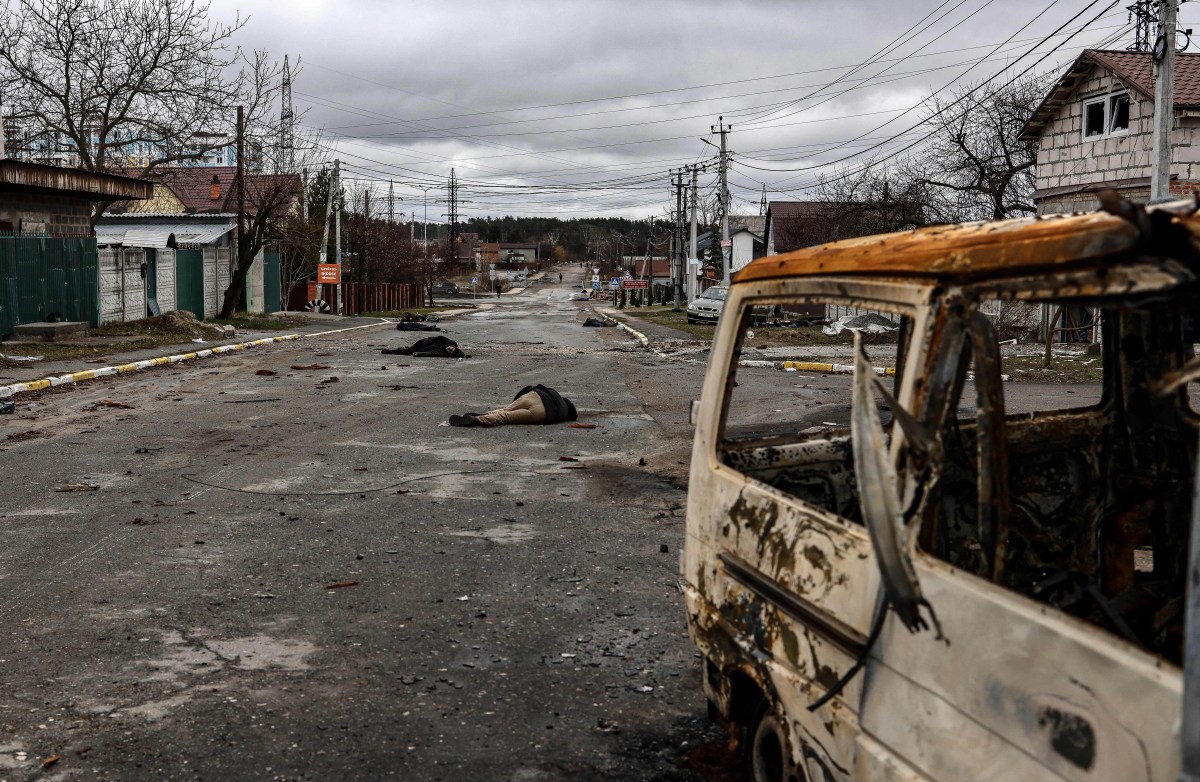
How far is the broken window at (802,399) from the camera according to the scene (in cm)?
377

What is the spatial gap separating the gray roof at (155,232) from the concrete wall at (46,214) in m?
13.1

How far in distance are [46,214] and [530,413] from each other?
1973 cm

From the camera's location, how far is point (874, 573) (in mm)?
2451

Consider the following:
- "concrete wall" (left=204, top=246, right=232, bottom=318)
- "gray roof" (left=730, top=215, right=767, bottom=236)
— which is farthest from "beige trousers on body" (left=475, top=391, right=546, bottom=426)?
"gray roof" (left=730, top=215, right=767, bottom=236)

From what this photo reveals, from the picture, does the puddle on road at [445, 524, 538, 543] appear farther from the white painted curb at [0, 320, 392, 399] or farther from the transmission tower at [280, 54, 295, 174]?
the transmission tower at [280, 54, 295, 174]

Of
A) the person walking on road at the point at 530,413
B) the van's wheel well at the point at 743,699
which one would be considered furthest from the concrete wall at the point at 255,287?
the van's wheel well at the point at 743,699

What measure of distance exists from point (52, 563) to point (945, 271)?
218 inches

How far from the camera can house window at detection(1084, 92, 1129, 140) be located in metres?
27.3

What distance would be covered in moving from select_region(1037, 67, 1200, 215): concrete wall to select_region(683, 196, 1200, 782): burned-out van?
24126mm

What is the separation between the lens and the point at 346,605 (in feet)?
18.3

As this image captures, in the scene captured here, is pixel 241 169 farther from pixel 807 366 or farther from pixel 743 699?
pixel 743 699

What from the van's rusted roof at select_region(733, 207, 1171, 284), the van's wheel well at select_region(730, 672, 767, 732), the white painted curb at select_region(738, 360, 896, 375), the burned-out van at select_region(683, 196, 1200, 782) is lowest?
the white painted curb at select_region(738, 360, 896, 375)

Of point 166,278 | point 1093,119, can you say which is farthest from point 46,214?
point 1093,119

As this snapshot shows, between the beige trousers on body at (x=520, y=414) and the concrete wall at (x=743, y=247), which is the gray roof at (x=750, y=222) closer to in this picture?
the concrete wall at (x=743, y=247)
